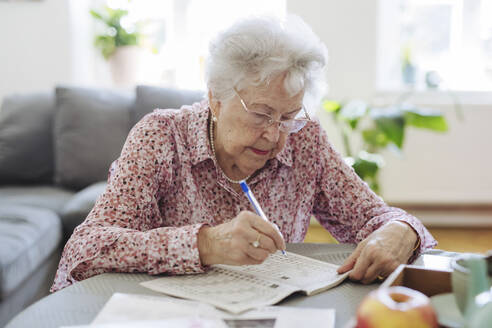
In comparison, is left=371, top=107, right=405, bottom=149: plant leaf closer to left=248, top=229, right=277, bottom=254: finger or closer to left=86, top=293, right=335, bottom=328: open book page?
left=248, top=229, right=277, bottom=254: finger

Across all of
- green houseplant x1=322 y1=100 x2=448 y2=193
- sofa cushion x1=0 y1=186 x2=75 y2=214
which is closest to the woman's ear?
sofa cushion x1=0 y1=186 x2=75 y2=214

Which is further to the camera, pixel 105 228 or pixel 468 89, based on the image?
pixel 468 89

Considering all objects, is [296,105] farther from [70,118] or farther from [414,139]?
[414,139]

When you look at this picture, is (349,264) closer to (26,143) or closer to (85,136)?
(85,136)

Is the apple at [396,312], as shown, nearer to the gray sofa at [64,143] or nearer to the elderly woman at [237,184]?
the elderly woman at [237,184]

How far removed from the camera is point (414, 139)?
3.43 metres

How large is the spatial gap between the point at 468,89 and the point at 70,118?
2639 millimetres

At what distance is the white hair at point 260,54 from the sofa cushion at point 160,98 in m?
1.21

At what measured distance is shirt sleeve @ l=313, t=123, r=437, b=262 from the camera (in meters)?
1.27

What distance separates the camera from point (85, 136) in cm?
Answer: 255

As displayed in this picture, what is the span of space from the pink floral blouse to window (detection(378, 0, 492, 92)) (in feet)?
7.93

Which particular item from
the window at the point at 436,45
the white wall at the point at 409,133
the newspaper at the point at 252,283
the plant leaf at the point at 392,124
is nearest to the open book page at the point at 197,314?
the newspaper at the point at 252,283

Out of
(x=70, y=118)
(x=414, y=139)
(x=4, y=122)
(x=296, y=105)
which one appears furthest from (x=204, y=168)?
(x=414, y=139)

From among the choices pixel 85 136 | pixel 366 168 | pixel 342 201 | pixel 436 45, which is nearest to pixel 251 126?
pixel 342 201
